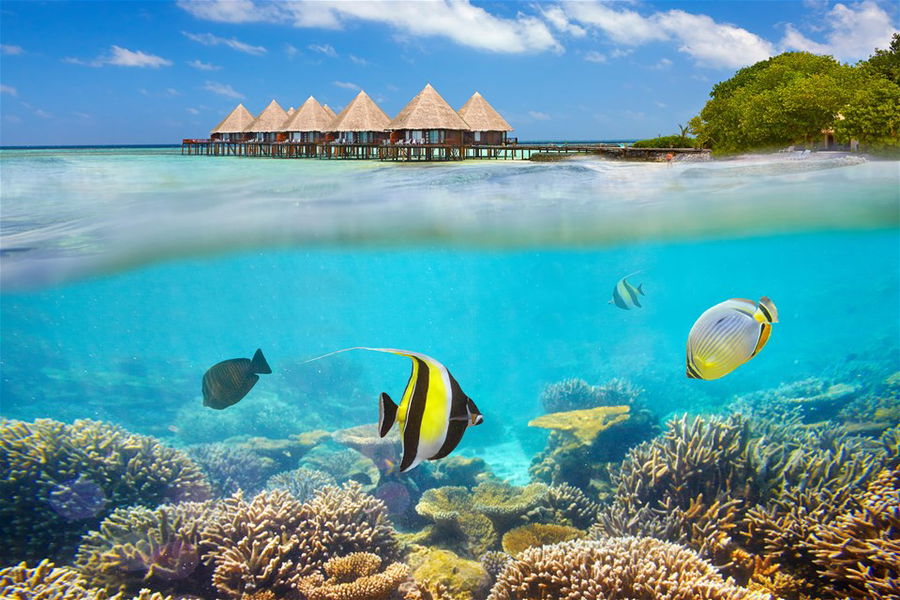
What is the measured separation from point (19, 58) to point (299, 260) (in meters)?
9.93

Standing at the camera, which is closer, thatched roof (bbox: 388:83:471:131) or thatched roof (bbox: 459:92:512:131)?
thatched roof (bbox: 388:83:471:131)

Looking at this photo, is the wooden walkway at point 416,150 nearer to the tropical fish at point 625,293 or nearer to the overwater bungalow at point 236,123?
the overwater bungalow at point 236,123

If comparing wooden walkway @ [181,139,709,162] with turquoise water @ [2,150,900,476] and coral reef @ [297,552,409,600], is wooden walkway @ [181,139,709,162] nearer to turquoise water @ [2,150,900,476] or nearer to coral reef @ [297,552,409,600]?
turquoise water @ [2,150,900,476]

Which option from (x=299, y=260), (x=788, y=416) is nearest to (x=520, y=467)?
(x=788, y=416)

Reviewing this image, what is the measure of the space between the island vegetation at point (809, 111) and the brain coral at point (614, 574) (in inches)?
483

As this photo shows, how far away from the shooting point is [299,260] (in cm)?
1962

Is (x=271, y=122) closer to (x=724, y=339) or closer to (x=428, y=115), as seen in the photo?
(x=428, y=115)

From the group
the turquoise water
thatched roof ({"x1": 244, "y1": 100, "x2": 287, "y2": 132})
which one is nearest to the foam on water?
the turquoise water

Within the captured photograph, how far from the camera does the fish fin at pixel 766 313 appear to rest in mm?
3408

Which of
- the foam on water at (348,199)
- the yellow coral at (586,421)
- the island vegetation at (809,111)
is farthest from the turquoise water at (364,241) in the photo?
the yellow coral at (586,421)

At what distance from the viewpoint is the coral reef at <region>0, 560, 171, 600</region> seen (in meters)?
4.28

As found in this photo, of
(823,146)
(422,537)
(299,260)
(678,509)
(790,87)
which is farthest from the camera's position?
(299,260)

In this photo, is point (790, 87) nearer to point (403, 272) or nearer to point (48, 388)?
point (403, 272)

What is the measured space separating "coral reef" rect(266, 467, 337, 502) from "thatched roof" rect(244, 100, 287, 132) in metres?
30.1
